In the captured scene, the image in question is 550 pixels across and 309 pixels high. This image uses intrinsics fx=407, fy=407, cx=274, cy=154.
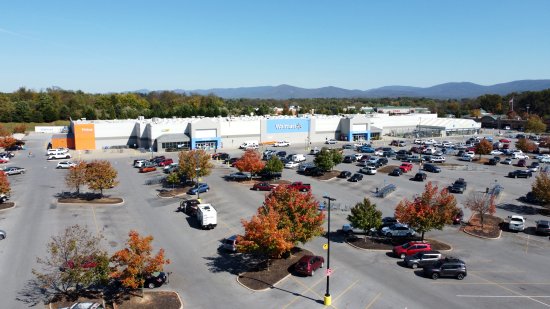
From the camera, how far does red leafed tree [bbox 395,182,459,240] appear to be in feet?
107

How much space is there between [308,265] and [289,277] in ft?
4.95

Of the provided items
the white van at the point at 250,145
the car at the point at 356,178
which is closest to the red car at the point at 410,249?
the car at the point at 356,178

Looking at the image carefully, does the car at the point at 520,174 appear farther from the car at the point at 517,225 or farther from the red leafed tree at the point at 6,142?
the red leafed tree at the point at 6,142

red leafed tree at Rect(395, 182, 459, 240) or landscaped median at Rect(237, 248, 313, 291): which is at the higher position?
red leafed tree at Rect(395, 182, 459, 240)

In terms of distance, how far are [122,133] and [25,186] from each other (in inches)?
1304

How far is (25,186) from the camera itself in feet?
170

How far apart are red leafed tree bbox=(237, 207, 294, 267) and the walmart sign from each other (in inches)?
2530

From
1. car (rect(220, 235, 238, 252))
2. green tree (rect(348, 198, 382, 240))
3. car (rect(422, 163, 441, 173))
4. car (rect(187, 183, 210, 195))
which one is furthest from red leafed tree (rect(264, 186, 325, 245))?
car (rect(422, 163, 441, 173))

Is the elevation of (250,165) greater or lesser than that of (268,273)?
greater

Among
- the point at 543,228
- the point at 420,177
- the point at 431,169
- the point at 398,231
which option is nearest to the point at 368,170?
the point at 420,177

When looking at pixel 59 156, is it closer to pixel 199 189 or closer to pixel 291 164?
pixel 199 189

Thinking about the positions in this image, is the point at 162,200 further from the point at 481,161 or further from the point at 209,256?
the point at 481,161

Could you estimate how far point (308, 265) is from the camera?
1079 inches

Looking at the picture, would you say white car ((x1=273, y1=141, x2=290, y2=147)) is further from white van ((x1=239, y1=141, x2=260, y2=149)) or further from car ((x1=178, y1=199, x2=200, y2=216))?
car ((x1=178, y1=199, x2=200, y2=216))
